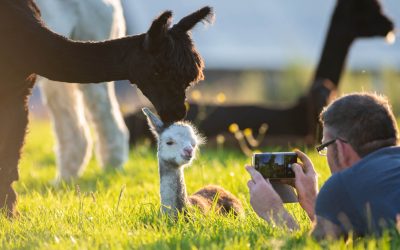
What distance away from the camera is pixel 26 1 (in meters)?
5.36

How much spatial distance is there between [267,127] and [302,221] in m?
6.02

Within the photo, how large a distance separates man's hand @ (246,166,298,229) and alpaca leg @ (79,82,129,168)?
3.99 m

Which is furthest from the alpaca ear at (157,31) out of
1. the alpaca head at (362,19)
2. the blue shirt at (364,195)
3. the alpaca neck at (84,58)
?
the alpaca head at (362,19)

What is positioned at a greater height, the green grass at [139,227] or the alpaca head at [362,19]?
the alpaca head at [362,19]

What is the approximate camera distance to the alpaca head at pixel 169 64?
4.73m

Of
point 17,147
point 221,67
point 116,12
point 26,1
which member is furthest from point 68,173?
point 221,67

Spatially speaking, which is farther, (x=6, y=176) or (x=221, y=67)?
(x=221, y=67)

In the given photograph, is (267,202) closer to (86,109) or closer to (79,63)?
(79,63)

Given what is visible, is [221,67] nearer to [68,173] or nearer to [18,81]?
[68,173]

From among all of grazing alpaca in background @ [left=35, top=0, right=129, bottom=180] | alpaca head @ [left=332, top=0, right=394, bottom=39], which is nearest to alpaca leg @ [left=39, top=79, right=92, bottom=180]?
grazing alpaca in background @ [left=35, top=0, right=129, bottom=180]

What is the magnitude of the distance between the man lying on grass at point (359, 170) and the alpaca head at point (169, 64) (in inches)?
34.7

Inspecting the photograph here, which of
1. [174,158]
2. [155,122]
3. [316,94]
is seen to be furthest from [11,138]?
[316,94]

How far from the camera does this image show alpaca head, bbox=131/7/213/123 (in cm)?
473

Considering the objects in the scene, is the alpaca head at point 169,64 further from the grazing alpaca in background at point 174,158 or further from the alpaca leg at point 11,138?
the alpaca leg at point 11,138
